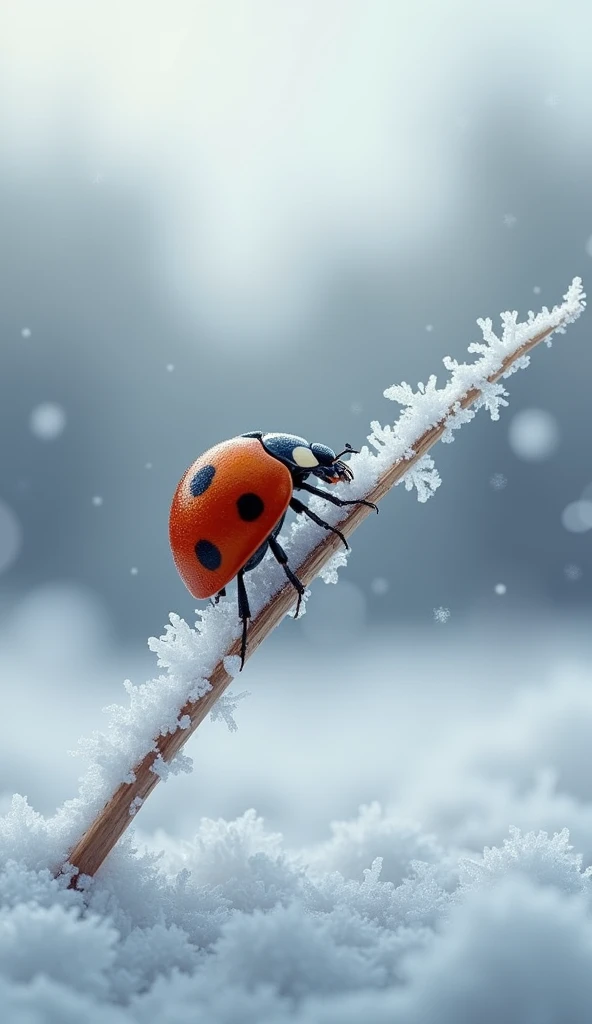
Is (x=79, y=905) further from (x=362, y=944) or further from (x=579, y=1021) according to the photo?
(x=579, y=1021)

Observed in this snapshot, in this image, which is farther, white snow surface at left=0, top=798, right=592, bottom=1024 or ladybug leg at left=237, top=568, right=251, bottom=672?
ladybug leg at left=237, top=568, right=251, bottom=672

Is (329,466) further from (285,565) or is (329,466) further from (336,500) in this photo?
(285,565)

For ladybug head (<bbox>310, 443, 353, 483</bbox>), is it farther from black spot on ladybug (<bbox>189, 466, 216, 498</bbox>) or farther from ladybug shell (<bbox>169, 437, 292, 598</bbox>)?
black spot on ladybug (<bbox>189, 466, 216, 498</bbox>)

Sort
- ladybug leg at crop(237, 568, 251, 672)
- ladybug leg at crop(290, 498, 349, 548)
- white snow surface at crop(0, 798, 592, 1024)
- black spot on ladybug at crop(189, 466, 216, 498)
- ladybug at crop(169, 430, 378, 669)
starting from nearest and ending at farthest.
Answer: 1. white snow surface at crop(0, 798, 592, 1024)
2. ladybug leg at crop(237, 568, 251, 672)
3. ladybug leg at crop(290, 498, 349, 548)
4. ladybug at crop(169, 430, 378, 669)
5. black spot on ladybug at crop(189, 466, 216, 498)

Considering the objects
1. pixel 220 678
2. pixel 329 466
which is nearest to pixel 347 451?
pixel 329 466

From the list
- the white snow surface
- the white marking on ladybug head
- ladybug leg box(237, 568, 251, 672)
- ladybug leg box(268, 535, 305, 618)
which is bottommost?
the white snow surface

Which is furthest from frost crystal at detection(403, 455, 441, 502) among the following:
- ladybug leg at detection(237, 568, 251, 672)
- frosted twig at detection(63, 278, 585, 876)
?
ladybug leg at detection(237, 568, 251, 672)

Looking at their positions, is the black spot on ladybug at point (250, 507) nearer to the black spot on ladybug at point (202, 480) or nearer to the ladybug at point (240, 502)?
the ladybug at point (240, 502)
